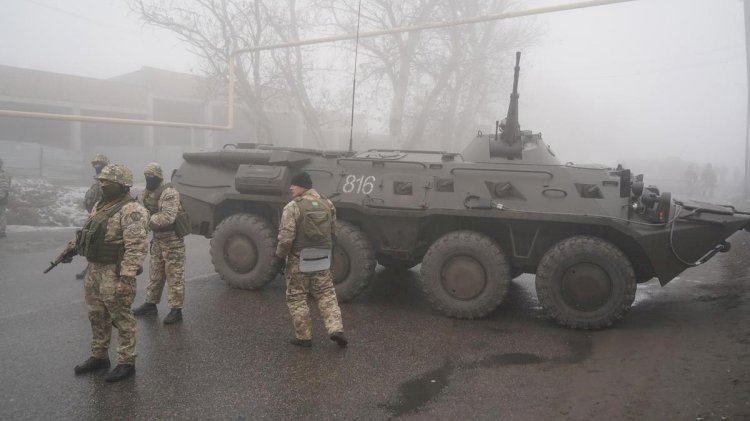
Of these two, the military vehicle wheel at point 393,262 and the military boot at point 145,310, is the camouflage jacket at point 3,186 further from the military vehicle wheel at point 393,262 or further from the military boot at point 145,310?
the military vehicle wheel at point 393,262

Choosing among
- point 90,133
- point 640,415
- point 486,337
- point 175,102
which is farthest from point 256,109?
point 640,415

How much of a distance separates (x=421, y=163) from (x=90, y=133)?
920 inches

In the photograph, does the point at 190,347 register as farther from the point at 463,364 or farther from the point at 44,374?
the point at 463,364

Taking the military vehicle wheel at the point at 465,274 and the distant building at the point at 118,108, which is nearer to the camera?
the military vehicle wheel at the point at 465,274

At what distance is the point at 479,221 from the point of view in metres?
5.51

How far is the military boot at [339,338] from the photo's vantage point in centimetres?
437

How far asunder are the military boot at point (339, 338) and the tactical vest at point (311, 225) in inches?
29.7

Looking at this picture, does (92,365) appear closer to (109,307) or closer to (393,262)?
(109,307)

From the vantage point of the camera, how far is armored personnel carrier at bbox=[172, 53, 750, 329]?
490 cm

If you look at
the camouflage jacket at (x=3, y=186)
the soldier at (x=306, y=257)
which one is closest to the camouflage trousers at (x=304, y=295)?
the soldier at (x=306, y=257)

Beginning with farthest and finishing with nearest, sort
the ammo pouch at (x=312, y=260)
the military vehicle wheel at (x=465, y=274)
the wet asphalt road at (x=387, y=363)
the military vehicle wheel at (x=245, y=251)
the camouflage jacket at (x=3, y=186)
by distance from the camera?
the camouflage jacket at (x=3, y=186) → the military vehicle wheel at (x=245, y=251) → the military vehicle wheel at (x=465, y=274) → the ammo pouch at (x=312, y=260) → the wet asphalt road at (x=387, y=363)

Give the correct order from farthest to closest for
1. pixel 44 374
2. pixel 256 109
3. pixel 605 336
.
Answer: pixel 256 109
pixel 605 336
pixel 44 374

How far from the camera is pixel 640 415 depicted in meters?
3.22

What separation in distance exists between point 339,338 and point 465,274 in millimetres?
1581
